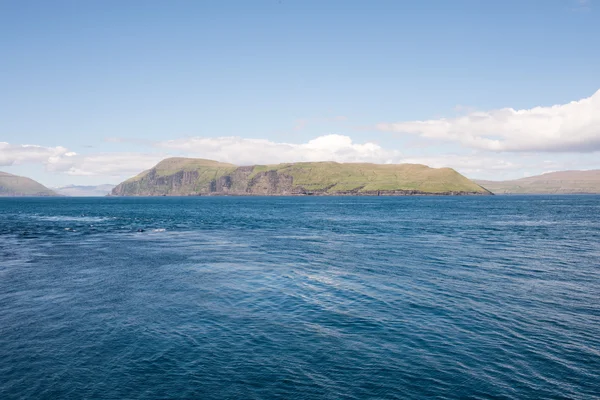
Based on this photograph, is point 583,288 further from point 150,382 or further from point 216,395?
point 150,382

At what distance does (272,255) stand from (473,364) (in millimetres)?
41953

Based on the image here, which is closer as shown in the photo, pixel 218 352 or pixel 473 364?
pixel 473 364

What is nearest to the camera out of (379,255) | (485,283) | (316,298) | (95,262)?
(316,298)

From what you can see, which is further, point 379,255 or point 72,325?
point 379,255

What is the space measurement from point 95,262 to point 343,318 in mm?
39979

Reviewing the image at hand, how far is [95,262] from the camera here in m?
53.7

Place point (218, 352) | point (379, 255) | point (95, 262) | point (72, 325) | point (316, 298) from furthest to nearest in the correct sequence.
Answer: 1. point (379, 255)
2. point (95, 262)
3. point (316, 298)
4. point (72, 325)
5. point (218, 352)

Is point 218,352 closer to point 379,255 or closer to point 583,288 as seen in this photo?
point 583,288

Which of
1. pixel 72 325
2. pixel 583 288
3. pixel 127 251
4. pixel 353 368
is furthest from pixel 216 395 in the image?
pixel 127 251

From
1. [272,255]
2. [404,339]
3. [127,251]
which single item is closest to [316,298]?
[404,339]

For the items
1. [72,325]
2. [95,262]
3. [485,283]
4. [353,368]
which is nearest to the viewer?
[353,368]

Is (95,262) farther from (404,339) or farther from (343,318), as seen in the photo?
(404,339)

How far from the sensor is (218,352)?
23.6 metres

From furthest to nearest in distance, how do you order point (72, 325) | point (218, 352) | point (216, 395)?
1. point (72, 325)
2. point (218, 352)
3. point (216, 395)
